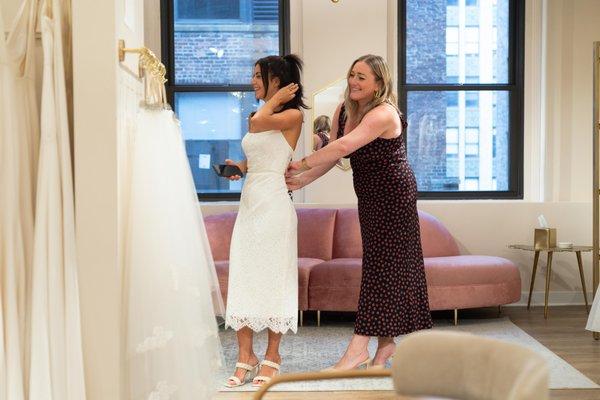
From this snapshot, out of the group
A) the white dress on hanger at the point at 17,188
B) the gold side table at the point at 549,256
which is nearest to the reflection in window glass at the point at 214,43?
the gold side table at the point at 549,256

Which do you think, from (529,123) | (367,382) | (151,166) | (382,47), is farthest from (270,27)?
(151,166)

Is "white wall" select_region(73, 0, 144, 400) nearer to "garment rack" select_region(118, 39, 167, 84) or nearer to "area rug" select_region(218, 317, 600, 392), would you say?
"garment rack" select_region(118, 39, 167, 84)

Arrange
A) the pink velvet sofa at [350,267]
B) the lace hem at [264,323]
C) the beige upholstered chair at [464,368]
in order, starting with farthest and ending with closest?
1. the pink velvet sofa at [350,267]
2. the lace hem at [264,323]
3. the beige upholstered chair at [464,368]

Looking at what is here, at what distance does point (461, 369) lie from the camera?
2.01 metres

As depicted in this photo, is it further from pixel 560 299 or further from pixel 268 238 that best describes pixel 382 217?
pixel 560 299

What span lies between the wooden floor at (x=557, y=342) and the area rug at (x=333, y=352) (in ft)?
0.27

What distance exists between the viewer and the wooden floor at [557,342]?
4.21 metres

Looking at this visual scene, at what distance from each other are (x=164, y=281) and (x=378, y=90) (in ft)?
5.78

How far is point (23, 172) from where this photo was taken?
2.99 m

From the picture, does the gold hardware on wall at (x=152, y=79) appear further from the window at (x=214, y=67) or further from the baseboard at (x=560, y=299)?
the baseboard at (x=560, y=299)

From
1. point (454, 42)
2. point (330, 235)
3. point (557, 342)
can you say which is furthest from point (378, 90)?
point (454, 42)

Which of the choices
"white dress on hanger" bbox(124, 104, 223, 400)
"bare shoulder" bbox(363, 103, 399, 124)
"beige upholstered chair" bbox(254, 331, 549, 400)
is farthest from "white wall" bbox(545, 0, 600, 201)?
"beige upholstered chair" bbox(254, 331, 549, 400)

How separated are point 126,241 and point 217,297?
2.60 feet

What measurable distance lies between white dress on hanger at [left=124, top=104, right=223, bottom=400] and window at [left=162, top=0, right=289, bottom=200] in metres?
4.10
